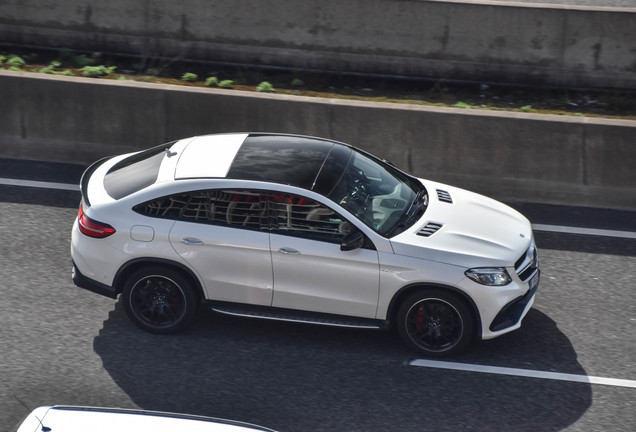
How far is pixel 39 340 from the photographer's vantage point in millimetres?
7840

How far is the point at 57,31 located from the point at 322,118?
5.15 meters

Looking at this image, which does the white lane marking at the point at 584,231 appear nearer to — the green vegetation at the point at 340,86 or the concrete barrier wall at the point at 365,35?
the green vegetation at the point at 340,86

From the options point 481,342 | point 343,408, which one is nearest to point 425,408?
point 343,408

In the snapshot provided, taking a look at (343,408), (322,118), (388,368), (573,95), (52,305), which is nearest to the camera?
(343,408)

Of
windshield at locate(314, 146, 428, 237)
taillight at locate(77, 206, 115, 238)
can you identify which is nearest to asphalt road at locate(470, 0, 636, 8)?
windshield at locate(314, 146, 428, 237)

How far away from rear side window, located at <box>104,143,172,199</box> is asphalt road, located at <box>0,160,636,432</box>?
114cm

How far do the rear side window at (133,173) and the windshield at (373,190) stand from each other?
1539mm

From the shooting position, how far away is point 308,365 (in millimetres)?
7633

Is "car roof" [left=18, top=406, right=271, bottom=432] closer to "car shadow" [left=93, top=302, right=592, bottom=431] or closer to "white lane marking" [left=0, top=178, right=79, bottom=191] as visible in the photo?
"car shadow" [left=93, top=302, right=592, bottom=431]

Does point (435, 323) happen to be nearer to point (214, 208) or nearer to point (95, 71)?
point (214, 208)

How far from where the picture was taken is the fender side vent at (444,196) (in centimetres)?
854

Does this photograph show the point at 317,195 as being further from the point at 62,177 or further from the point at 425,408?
the point at 62,177

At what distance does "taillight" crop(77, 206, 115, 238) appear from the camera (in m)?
7.89

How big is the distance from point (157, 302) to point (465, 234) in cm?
274
